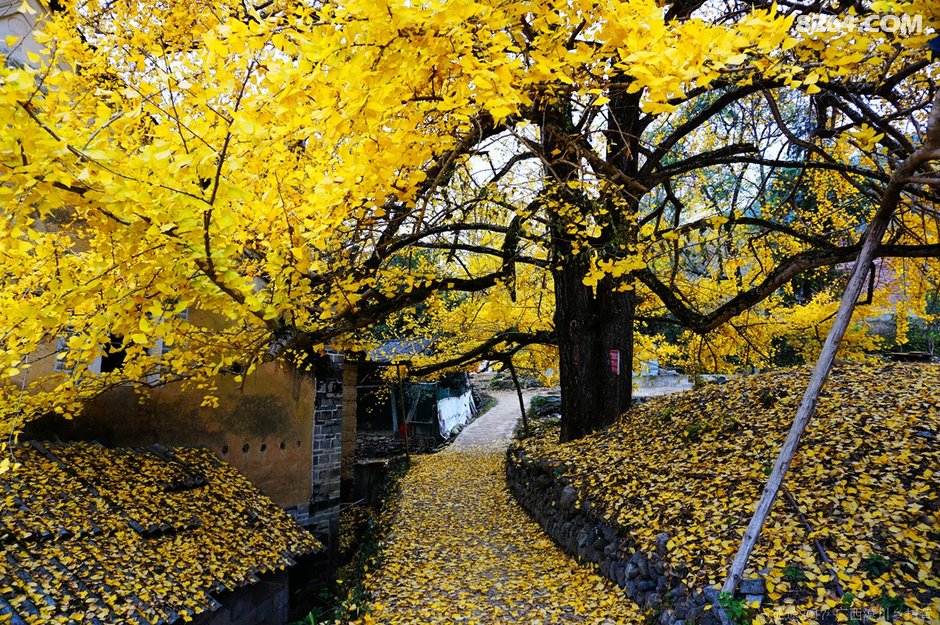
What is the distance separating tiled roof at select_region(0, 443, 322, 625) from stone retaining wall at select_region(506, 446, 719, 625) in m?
3.42

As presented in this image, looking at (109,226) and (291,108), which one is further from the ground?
(291,108)

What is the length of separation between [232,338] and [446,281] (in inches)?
101

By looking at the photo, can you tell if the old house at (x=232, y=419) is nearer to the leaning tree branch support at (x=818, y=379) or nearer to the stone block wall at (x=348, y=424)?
the stone block wall at (x=348, y=424)

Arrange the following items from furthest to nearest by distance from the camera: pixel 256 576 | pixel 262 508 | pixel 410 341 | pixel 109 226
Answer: pixel 410 341
pixel 262 508
pixel 256 576
pixel 109 226

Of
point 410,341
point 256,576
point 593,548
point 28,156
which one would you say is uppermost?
point 28,156

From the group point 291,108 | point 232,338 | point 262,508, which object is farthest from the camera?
point 262,508

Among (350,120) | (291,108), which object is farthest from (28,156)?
(350,120)

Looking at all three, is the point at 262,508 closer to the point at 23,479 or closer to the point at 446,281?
the point at 23,479

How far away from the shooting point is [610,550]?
16.7ft

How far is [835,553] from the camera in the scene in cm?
351

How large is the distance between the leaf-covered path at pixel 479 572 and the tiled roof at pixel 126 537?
62.7 inches

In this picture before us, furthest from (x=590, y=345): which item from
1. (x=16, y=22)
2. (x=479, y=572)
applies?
(x=16, y=22)

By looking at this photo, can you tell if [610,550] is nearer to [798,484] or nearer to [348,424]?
[798,484]

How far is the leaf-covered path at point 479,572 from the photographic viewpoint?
16.0ft
